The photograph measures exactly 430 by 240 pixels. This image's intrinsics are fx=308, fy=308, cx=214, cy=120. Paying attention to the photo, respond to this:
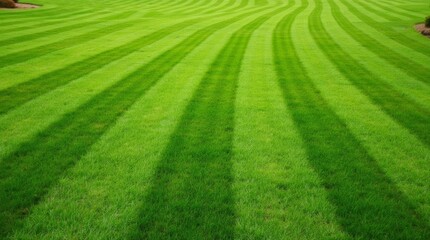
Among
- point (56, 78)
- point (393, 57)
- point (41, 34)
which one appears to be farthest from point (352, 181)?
point (41, 34)

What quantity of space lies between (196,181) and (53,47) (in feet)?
45.8

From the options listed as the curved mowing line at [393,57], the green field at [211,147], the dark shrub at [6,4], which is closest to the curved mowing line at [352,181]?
the green field at [211,147]

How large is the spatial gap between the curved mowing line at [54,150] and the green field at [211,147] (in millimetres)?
29

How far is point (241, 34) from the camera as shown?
72.6ft

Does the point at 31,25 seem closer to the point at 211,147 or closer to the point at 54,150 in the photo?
the point at 54,150

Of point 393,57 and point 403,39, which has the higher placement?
point 403,39

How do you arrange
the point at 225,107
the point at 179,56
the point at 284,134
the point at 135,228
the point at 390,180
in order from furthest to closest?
the point at 179,56 → the point at 225,107 → the point at 284,134 → the point at 390,180 → the point at 135,228

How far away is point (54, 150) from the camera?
5977mm

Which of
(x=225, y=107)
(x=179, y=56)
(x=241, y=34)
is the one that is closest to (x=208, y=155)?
(x=225, y=107)

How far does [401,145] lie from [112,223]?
19.6ft

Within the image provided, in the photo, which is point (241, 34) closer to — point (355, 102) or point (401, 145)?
point (355, 102)

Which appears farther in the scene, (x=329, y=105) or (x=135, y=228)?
(x=329, y=105)

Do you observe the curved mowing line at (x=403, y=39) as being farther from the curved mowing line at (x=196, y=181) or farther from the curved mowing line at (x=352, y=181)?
the curved mowing line at (x=196, y=181)

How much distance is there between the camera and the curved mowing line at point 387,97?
7.64 m
